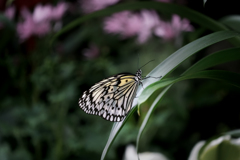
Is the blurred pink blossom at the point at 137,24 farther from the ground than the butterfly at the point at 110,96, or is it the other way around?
the blurred pink blossom at the point at 137,24

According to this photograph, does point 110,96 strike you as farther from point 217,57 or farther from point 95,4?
point 95,4

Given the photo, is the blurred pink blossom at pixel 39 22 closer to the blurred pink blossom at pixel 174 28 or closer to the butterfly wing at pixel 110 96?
the blurred pink blossom at pixel 174 28

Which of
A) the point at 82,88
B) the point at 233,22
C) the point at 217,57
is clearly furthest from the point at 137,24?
the point at 217,57

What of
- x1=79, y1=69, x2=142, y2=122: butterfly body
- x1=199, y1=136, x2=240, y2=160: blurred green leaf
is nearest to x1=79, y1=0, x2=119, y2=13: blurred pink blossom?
x1=79, y1=69, x2=142, y2=122: butterfly body

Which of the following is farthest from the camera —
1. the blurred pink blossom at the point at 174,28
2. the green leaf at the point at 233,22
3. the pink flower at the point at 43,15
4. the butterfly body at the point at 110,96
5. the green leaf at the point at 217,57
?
the pink flower at the point at 43,15

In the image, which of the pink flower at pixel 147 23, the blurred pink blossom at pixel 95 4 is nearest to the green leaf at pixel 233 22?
the pink flower at pixel 147 23

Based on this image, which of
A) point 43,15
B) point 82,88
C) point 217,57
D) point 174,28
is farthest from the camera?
point 82,88

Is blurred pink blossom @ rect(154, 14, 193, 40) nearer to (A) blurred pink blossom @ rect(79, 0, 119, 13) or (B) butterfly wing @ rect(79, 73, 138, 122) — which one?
(A) blurred pink blossom @ rect(79, 0, 119, 13)

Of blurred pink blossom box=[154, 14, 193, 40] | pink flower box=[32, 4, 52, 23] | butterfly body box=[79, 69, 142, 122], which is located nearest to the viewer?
butterfly body box=[79, 69, 142, 122]
